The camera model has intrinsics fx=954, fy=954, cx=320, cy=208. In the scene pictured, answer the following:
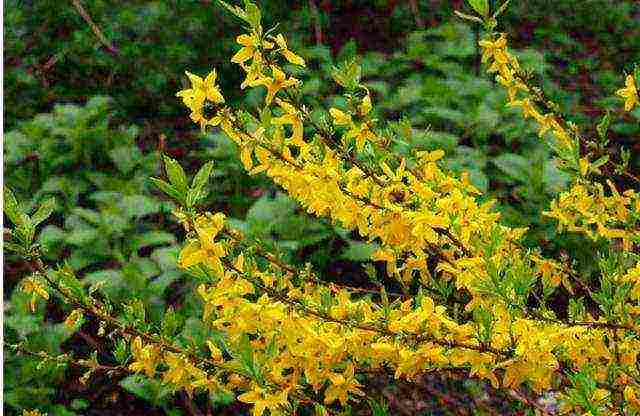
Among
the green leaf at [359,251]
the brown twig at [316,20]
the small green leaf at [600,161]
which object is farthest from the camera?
the brown twig at [316,20]

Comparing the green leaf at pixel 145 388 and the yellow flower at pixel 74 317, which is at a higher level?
the yellow flower at pixel 74 317

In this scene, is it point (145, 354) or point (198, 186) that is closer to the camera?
point (198, 186)

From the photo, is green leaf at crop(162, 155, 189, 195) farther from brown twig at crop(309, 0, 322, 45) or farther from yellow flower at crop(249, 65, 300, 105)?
brown twig at crop(309, 0, 322, 45)

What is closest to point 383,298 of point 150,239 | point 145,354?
point 145,354

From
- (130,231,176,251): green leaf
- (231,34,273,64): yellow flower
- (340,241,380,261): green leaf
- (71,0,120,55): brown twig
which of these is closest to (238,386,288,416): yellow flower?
(231,34,273,64): yellow flower


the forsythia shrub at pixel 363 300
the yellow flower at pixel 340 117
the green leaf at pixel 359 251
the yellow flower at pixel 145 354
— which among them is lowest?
the green leaf at pixel 359 251

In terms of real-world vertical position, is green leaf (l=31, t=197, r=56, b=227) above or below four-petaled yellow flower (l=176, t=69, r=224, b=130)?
below

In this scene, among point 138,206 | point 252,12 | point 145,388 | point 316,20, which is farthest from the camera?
point 316,20

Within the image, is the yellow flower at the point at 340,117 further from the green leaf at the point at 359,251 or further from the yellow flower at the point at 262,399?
the green leaf at the point at 359,251

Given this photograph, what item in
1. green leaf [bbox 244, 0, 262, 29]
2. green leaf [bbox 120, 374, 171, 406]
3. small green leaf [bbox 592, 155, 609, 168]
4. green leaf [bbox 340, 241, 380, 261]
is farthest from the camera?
green leaf [bbox 340, 241, 380, 261]

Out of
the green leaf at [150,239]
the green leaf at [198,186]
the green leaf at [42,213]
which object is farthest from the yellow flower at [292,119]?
the green leaf at [150,239]

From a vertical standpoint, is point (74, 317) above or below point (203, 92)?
below

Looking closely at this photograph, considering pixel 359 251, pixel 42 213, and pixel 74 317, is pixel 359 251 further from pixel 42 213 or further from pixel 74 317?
pixel 42 213

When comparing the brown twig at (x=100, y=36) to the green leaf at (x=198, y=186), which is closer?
the green leaf at (x=198, y=186)
